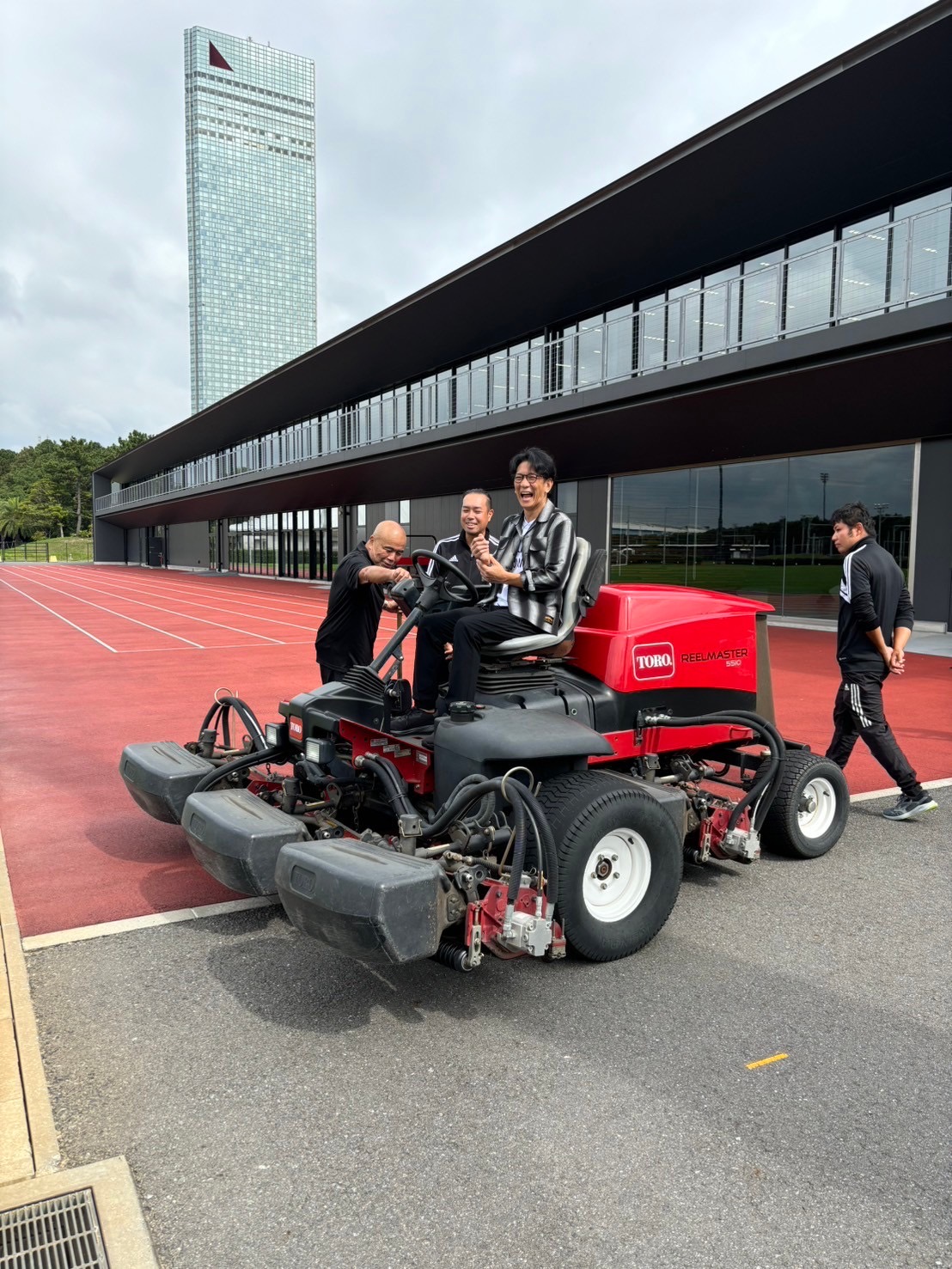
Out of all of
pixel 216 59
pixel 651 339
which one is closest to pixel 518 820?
pixel 651 339

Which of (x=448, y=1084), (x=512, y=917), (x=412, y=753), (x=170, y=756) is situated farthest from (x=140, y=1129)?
(x=170, y=756)

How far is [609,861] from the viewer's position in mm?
3662

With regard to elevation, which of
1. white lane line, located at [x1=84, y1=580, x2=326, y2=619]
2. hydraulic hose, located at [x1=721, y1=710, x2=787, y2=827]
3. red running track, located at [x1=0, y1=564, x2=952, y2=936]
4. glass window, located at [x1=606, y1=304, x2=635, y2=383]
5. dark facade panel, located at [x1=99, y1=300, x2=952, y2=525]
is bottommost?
red running track, located at [x1=0, y1=564, x2=952, y2=936]

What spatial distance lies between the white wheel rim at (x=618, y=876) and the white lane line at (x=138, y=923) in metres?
1.46

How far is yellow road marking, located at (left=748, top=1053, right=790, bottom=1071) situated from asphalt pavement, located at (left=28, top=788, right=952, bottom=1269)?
0.05 ft

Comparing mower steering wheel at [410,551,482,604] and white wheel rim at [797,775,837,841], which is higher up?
mower steering wheel at [410,551,482,604]

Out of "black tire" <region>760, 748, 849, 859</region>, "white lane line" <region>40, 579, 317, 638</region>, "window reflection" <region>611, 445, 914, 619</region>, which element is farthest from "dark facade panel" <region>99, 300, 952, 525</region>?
"black tire" <region>760, 748, 849, 859</region>

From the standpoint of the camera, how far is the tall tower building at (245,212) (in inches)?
5531

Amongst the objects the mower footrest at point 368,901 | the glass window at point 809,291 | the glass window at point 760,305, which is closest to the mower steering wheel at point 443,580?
the mower footrest at point 368,901

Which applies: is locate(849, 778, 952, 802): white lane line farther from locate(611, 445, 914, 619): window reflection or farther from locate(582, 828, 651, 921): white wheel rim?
locate(611, 445, 914, 619): window reflection

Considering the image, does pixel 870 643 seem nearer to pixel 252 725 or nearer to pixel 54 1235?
pixel 252 725

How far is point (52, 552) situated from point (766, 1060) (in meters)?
97.3

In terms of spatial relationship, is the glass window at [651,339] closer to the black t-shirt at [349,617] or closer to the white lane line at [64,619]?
the white lane line at [64,619]

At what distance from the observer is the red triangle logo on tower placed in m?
157
